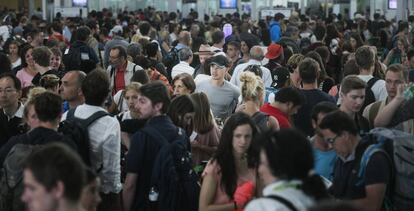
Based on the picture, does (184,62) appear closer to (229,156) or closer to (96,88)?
(96,88)

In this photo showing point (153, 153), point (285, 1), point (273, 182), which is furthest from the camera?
point (285, 1)

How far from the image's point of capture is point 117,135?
5.04 meters

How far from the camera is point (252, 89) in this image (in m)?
6.50

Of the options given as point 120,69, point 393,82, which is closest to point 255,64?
point 120,69

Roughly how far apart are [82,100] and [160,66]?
3.58 m

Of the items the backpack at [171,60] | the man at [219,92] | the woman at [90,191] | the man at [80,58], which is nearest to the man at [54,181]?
the woman at [90,191]

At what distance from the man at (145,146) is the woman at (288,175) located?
182cm

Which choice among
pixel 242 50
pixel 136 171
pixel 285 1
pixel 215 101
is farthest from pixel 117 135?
pixel 285 1

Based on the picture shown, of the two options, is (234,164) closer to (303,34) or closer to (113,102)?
(113,102)

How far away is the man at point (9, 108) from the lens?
5848 millimetres

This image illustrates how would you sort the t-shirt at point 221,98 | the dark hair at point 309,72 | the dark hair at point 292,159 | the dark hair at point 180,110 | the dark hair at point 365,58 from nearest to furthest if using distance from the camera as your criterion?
the dark hair at point 292,159 < the dark hair at point 180,110 < the dark hair at point 309,72 < the dark hair at point 365,58 < the t-shirt at point 221,98

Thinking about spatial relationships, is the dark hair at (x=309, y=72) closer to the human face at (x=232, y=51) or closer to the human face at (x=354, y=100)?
the human face at (x=354, y=100)

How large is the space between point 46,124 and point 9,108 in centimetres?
152

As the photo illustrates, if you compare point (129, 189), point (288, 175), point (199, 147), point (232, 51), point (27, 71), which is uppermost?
point (232, 51)
